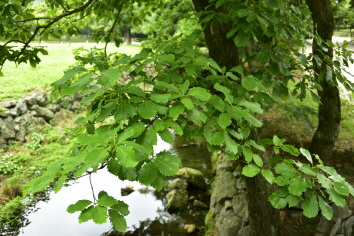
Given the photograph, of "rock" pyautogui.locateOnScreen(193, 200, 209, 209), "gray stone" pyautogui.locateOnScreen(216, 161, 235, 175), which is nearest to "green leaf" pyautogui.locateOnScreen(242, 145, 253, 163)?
"gray stone" pyautogui.locateOnScreen(216, 161, 235, 175)

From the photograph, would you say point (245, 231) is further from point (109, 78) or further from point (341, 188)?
point (109, 78)

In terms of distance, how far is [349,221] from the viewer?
3.54 meters

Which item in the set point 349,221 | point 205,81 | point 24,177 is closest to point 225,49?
point 205,81

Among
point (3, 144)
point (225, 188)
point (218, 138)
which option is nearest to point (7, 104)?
point (3, 144)

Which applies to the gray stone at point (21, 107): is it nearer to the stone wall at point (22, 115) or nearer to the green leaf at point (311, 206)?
the stone wall at point (22, 115)

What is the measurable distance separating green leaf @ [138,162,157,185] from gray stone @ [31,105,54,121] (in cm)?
991

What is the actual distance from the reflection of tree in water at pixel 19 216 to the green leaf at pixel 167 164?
579cm

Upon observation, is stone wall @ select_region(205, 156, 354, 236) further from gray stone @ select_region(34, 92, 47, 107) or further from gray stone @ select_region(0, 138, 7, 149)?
gray stone @ select_region(34, 92, 47, 107)

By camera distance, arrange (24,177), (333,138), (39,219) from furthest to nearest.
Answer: (24,177)
(39,219)
(333,138)

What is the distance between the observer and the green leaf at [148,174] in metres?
1.14

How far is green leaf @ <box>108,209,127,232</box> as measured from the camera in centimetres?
97

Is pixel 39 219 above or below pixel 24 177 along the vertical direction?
below

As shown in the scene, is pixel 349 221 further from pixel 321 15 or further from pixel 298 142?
pixel 321 15

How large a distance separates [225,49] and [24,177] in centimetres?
689
